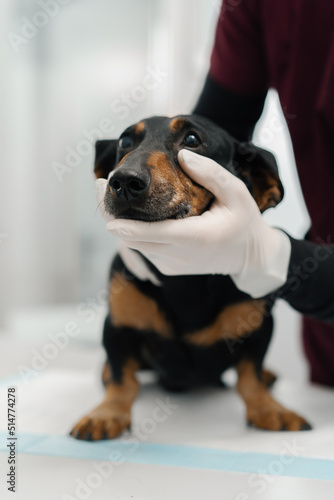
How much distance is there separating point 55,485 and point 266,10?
1.14 meters

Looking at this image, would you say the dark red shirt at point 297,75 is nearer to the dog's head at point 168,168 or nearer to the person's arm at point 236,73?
the person's arm at point 236,73

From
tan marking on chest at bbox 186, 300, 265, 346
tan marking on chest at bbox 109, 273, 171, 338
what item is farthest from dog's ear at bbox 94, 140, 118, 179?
tan marking on chest at bbox 186, 300, 265, 346

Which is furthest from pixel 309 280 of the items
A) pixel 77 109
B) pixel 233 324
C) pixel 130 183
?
pixel 77 109

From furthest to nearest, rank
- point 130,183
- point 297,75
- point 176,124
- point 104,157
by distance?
point 297,75, point 104,157, point 176,124, point 130,183

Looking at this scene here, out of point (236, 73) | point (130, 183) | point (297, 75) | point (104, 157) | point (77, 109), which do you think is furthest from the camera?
point (77, 109)

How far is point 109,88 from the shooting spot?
2062mm

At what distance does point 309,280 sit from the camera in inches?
37.7

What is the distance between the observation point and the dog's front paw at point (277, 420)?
0.99 m

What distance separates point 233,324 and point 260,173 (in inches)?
11.7

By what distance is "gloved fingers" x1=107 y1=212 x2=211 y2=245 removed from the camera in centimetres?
76

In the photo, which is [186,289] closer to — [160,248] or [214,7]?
[160,248]

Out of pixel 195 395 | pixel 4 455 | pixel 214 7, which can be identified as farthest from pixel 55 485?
pixel 214 7

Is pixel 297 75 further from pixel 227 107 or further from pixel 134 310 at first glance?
pixel 134 310

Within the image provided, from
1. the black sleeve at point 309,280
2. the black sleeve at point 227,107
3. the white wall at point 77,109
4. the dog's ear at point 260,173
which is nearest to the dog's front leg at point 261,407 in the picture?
the black sleeve at point 309,280
